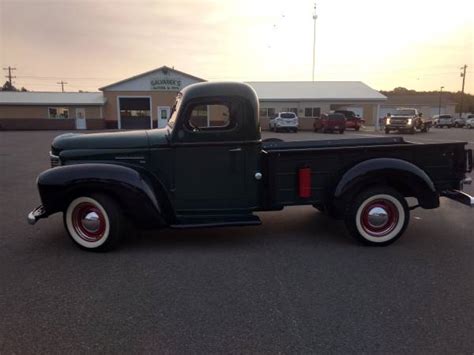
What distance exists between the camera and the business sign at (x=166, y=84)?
43.0 m

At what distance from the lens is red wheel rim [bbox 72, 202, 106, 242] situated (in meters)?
5.19

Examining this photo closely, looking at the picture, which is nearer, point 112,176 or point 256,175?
point 112,176

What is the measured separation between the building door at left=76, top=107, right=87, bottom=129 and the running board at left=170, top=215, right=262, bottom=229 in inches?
1659

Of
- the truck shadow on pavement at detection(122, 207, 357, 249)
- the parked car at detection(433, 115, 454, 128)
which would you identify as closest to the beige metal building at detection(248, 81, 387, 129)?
the parked car at detection(433, 115, 454, 128)

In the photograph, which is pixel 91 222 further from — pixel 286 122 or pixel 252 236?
pixel 286 122

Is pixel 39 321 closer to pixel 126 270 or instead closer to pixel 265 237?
pixel 126 270

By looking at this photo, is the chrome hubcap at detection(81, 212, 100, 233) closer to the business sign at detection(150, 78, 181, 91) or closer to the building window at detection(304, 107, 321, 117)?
the business sign at detection(150, 78, 181, 91)

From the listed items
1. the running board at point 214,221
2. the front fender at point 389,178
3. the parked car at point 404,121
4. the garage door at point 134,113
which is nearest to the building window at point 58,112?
the garage door at point 134,113

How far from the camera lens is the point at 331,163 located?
217 inches

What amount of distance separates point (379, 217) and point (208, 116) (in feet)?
8.58

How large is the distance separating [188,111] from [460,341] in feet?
12.5

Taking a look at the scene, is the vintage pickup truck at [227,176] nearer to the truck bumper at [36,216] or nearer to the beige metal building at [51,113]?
the truck bumper at [36,216]

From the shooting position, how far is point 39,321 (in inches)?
138

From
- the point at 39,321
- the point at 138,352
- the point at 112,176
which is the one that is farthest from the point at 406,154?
the point at 39,321
